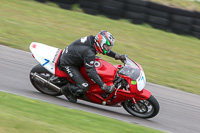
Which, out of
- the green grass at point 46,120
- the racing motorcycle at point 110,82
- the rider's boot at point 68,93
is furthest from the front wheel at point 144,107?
the rider's boot at point 68,93

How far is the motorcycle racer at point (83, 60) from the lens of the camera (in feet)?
20.1

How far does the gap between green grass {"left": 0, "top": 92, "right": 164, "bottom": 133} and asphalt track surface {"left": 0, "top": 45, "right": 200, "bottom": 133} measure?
0.79 m

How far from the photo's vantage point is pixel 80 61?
21.1 ft

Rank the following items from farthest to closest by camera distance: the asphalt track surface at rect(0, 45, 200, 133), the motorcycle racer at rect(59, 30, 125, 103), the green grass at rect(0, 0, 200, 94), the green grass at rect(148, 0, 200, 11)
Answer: the green grass at rect(148, 0, 200, 11)
the green grass at rect(0, 0, 200, 94)
the asphalt track surface at rect(0, 45, 200, 133)
the motorcycle racer at rect(59, 30, 125, 103)

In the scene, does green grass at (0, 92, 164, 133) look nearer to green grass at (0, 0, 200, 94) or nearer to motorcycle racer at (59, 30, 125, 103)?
motorcycle racer at (59, 30, 125, 103)

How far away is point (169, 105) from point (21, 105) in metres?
3.85

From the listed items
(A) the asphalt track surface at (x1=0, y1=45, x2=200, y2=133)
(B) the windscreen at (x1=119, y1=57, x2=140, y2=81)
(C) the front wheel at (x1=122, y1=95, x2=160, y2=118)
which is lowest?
(A) the asphalt track surface at (x1=0, y1=45, x2=200, y2=133)

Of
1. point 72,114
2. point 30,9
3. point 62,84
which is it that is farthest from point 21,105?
point 30,9

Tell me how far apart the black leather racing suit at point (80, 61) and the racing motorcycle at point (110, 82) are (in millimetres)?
175

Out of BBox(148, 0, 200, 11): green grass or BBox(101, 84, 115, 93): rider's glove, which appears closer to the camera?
BBox(101, 84, 115, 93): rider's glove

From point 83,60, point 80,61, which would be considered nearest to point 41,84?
point 80,61

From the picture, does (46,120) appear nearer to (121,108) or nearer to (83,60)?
(83,60)

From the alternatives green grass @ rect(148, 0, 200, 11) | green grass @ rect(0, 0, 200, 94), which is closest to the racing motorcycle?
green grass @ rect(0, 0, 200, 94)

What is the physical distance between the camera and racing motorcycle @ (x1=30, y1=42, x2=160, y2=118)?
21.0 feet
